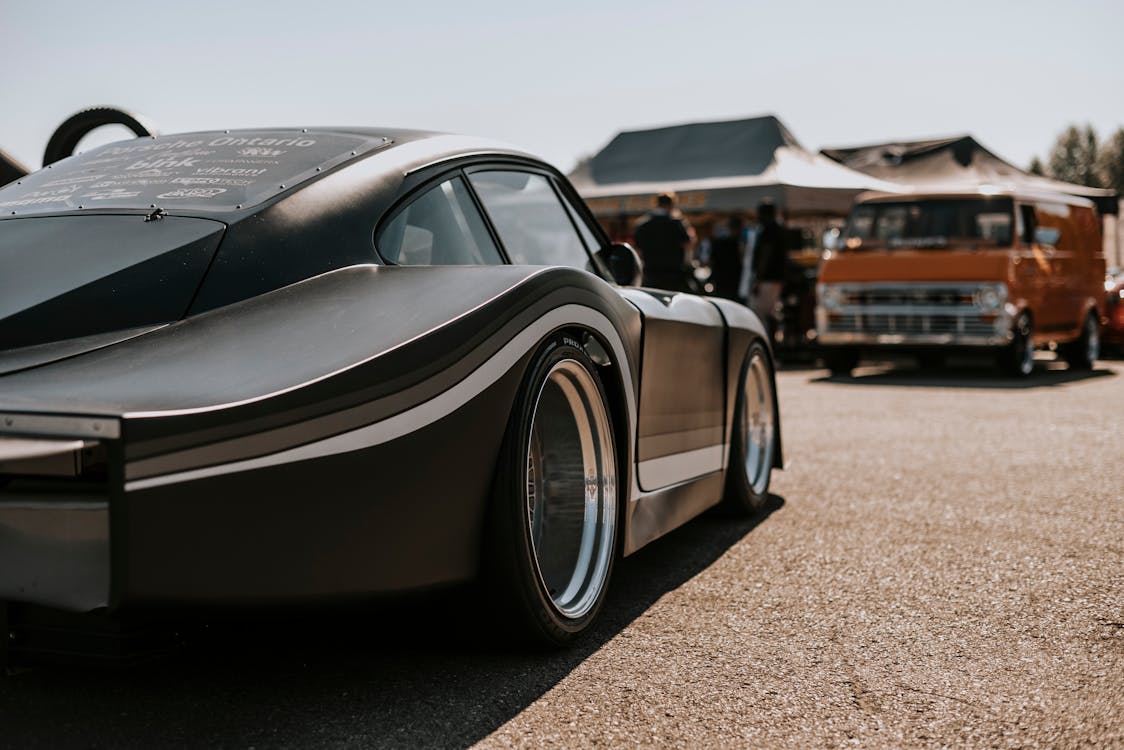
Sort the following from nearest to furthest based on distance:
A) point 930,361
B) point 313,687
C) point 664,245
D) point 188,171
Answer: point 313,687
point 188,171
point 664,245
point 930,361

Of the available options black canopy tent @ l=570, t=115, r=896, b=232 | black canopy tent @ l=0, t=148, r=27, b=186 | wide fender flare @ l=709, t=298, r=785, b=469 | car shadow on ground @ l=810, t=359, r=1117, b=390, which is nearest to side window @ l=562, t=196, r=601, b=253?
wide fender flare @ l=709, t=298, r=785, b=469

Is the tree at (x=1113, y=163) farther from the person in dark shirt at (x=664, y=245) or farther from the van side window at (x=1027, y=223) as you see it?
the person in dark shirt at (x=664, y=245)

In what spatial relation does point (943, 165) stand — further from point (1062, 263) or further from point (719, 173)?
point (1062, 263)

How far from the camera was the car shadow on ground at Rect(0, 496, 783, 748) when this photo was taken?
255 cm

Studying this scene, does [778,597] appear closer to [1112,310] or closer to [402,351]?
[402,351]

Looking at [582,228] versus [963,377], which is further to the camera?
[963,377]

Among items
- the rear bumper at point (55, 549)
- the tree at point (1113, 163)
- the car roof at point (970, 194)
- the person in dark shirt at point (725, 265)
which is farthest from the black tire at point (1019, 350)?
the tree at point (1113, 163)

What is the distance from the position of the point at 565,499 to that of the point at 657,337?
2.25 feet

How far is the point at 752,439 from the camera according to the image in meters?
5.35

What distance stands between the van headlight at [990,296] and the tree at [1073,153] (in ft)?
314

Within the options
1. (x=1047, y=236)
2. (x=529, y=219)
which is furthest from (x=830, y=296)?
(x=529, y=219)

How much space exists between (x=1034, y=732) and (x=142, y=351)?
1960mm

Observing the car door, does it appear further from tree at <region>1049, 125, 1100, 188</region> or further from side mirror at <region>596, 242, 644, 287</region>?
tree at <region>1049, 125, 1100, 188</region>

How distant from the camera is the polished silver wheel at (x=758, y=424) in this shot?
205 inches
